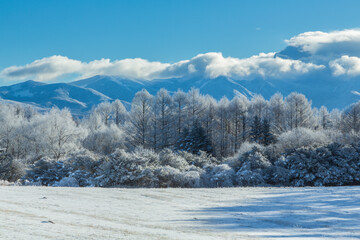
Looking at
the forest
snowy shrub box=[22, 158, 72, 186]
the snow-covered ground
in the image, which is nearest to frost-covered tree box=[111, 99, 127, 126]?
the forest

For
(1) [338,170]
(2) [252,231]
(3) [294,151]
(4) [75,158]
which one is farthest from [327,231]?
(4) [75,158]

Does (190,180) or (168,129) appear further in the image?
(168,129)

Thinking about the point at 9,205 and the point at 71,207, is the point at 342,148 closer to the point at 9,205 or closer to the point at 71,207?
the point at 71,207

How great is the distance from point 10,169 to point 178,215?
16743 mm

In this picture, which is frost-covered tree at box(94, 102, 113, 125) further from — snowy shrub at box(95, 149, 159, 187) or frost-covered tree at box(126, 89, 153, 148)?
snowy shrub at box(95, 149, 159, 187)

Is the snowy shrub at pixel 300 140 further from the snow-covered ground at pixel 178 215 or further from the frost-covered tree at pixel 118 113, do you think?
the frost-covered tree at pixel 118 113

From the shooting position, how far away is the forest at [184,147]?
57.8 feet

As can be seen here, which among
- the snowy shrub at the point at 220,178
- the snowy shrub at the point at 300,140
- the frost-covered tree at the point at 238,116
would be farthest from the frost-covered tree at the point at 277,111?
the snowy shrub at the point at 220,178

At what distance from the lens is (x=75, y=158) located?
19047mm

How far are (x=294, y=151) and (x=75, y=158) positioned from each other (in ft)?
46.3

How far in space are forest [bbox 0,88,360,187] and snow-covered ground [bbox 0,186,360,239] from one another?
17.9 feet

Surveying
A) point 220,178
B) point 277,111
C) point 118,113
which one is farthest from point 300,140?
point 118,113

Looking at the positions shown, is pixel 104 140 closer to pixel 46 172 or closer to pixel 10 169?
pixel 10 169

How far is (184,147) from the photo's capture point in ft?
122
